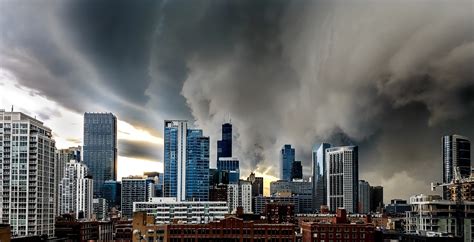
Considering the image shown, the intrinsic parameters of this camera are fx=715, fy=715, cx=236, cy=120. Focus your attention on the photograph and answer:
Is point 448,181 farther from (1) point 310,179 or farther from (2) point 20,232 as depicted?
(1) point 310,179

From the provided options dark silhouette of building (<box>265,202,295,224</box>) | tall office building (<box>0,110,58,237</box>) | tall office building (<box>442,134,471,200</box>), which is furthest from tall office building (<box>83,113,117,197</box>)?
tall office building (<box>442,134,471,200</box>)

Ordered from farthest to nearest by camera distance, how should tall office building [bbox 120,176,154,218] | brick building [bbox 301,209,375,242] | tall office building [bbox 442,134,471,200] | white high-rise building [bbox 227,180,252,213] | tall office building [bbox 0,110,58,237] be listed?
tall office building [bbox 120,176,154,218]
white high-rise building [bbox 227,180,252,213]
brick building [bbox 301,209,375,242]
tall office building [bbox 0,110,58,237]
tall office building [bbox 442,134,471,200]

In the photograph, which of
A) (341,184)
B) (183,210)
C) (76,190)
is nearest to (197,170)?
(76,190)

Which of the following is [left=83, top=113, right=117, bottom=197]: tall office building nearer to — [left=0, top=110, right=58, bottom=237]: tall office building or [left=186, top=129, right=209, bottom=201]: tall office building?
[left=186, top=129, right=209, bottom=201]: tall office building

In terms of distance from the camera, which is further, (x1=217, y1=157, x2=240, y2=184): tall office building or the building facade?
(x1=217, y1=157, x2=240, y2=184): tall office building

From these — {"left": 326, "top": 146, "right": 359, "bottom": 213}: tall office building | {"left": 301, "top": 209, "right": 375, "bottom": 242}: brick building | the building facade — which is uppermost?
{"left": 326, "top": 146, "right": 359, "bottom": 213}: tall office building

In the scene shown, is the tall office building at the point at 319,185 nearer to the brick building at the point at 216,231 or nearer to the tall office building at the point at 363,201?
the tall office building at the point at 363,201

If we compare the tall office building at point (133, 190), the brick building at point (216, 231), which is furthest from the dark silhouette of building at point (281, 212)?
the brick building at point (216, 231)
